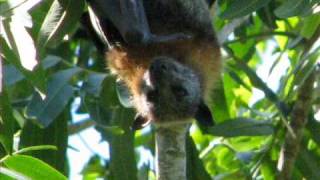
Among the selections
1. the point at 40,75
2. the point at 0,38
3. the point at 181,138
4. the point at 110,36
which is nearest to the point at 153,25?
the point at 110,36

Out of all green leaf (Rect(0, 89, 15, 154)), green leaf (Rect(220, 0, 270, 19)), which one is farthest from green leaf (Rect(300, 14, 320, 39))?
green leaf (Rect(0, 89, 15, 154))

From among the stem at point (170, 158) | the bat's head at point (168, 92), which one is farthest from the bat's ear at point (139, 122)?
the stem at point (170, 158)

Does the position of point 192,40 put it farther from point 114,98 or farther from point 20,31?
point 20,31

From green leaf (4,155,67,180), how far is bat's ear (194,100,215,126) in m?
1.63

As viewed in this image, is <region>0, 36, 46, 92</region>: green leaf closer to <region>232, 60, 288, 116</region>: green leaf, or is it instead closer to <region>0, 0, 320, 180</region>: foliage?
<region>0, 0, 320, 180</region>: foliage

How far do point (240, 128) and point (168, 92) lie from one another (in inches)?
19.6

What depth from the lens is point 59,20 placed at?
325 cm

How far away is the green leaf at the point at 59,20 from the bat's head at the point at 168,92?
2.00ft

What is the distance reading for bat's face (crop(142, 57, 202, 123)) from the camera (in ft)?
12.3

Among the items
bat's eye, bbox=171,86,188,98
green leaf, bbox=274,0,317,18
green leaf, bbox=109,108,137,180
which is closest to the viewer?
green leaf, bbox=274,0,317,18

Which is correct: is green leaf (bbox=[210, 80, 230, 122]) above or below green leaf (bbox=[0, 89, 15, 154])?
below

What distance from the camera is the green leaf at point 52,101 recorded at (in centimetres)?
383

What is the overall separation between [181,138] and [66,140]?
2.74ft

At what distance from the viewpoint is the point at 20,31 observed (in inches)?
106
